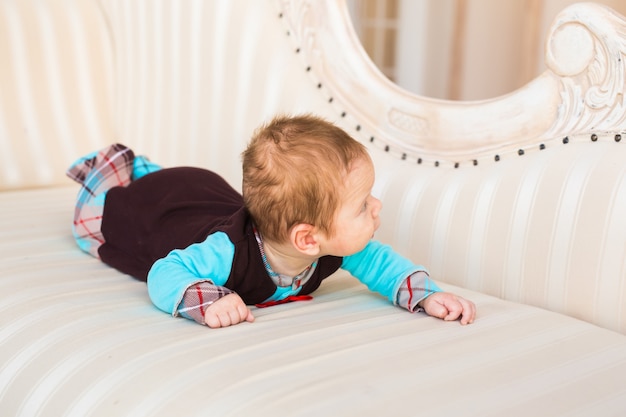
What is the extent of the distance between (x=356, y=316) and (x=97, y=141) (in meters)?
1.45

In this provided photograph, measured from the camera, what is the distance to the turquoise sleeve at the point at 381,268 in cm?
132

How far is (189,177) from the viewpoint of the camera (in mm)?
1660

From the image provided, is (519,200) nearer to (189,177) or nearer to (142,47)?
(189,177)

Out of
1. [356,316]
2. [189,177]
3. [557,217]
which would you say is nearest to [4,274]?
[189,177]

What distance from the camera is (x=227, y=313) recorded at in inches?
46.5

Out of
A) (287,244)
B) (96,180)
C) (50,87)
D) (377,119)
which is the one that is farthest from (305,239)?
(50,87)

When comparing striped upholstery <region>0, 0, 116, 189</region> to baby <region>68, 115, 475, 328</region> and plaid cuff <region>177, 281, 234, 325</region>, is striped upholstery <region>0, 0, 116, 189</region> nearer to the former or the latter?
baby <region>68, 115, 475, 328</region>

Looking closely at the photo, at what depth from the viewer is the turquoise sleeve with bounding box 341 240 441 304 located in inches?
52.1

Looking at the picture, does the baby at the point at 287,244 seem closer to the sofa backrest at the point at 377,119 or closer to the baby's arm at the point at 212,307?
the baby's arm at the point at 212,307

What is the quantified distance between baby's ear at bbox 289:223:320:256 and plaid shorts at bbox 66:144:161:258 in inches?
22.4

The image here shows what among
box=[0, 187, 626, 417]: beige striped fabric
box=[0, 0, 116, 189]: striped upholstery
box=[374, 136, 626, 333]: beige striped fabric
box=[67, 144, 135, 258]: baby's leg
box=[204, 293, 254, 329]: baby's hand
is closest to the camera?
box=[0, 187, 626, 417]: beige striped fabric

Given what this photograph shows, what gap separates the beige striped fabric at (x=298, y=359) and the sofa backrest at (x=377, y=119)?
0.13 meters

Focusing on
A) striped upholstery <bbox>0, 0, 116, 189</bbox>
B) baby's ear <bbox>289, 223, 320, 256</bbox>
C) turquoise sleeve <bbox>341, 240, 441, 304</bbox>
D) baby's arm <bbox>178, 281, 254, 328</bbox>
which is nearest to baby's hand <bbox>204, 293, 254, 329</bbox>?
baby's arm <bbox>178, 281, 254, 328</bbox>

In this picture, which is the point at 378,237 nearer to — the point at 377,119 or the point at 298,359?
the point at 377,119
